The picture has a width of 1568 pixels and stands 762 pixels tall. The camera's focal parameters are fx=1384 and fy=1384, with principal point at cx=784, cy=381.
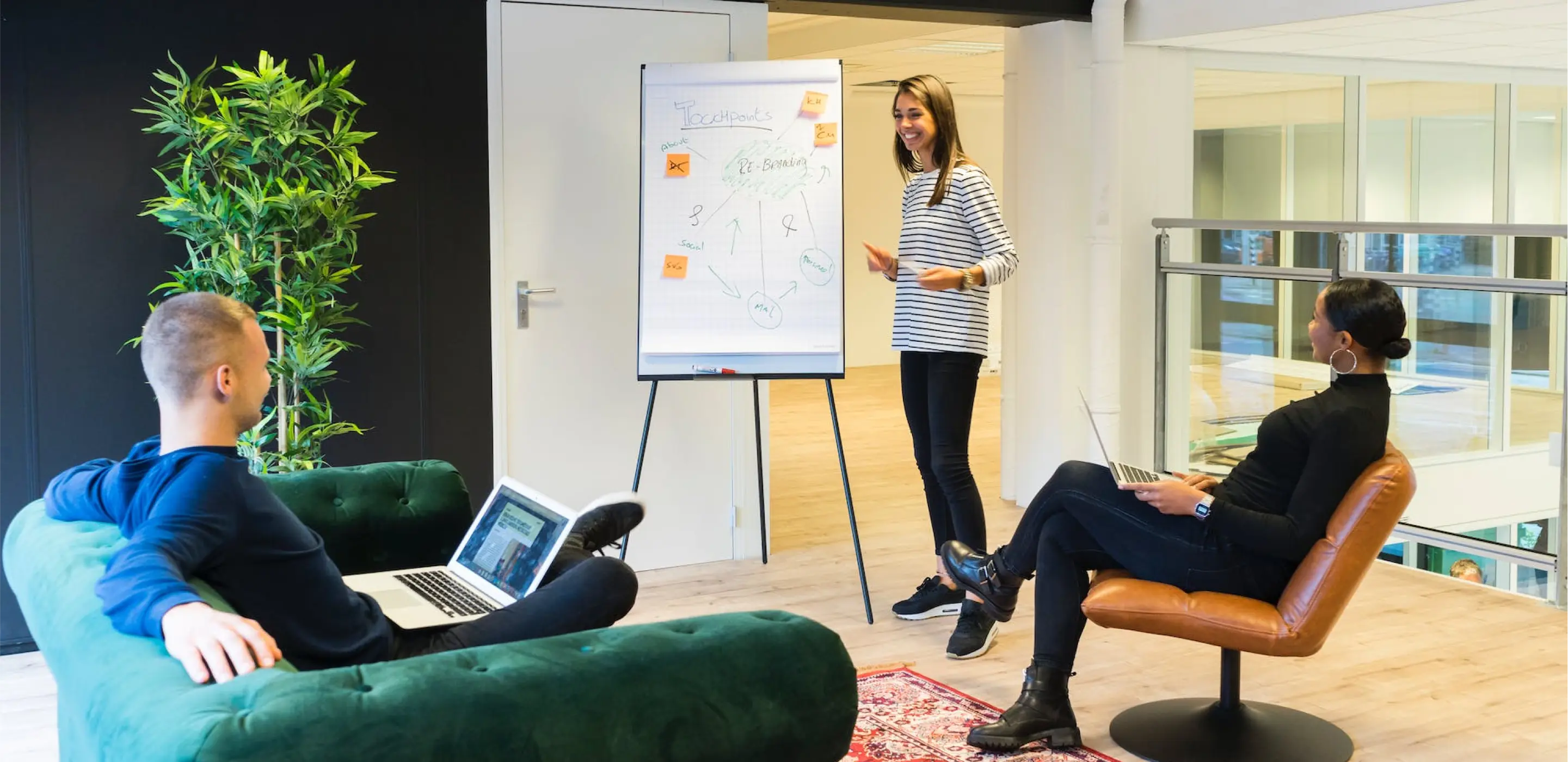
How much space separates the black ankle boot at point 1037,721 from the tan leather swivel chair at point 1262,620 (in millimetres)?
168

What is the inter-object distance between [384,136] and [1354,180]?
493 cm

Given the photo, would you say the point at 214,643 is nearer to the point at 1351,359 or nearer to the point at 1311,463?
the point at 1311,463

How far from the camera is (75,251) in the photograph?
4.11 metres

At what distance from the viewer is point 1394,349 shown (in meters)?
2.99

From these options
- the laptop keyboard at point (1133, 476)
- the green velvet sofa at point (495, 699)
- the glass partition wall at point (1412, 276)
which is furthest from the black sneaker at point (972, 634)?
the green velvet sofa at point (495, 699)

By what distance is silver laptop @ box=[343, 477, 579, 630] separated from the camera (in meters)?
2.53

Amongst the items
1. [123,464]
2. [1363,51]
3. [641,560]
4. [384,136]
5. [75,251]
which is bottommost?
[641,560]

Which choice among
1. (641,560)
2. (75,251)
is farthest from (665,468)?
(75,251)

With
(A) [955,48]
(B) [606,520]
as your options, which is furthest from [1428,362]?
(A) [955,48]

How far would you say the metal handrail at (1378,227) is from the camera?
437cm

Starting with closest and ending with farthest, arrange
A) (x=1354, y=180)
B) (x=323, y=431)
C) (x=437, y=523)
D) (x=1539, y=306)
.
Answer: (x=437, y=523) < (x=323, y=431) < (x=1539, y=306) < (x=1354, y=180)

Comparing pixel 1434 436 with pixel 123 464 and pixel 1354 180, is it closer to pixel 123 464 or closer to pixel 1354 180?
pixel 1354 180

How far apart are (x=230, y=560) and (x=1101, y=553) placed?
6.53 feet

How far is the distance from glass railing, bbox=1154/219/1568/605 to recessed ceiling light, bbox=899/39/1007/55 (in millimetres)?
3151
